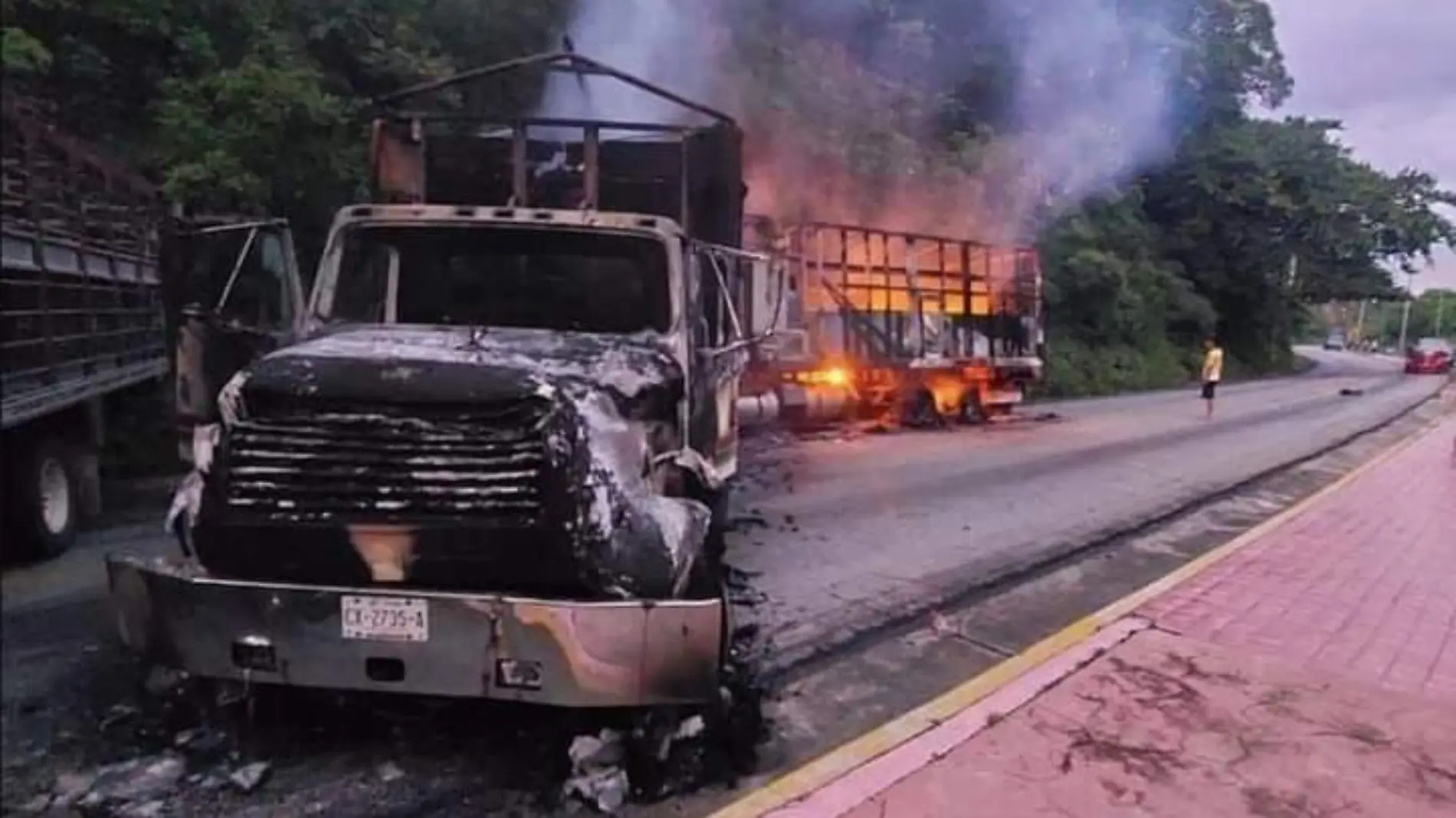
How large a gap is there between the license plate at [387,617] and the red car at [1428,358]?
2360 centimetres

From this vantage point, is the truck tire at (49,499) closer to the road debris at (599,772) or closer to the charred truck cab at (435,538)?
the charred truck cab at (435,538)

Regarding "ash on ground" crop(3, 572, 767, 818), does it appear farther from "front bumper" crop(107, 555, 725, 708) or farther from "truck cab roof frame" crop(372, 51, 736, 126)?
"truck cab roof frame" crop(372, 51, 736, 126)

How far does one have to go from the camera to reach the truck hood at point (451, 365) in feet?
13.3

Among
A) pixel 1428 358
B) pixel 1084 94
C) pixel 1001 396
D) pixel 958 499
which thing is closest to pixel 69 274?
pixel 958 499

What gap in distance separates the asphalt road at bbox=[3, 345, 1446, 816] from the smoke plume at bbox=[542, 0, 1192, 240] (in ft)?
20.9

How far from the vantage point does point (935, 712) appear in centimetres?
502

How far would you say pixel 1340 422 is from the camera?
19875 mm

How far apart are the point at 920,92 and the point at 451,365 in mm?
22452

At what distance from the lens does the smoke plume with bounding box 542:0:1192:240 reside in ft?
59.0

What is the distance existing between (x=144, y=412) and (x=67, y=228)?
4526mm

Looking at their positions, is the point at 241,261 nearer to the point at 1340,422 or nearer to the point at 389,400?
the point at 389,400

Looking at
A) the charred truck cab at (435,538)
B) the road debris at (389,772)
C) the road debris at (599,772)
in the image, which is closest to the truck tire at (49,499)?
the charred truck cab at (435,538)

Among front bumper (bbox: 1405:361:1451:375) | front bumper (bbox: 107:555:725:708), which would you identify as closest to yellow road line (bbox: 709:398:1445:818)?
front bumper (bbox: 107:555:725:708)

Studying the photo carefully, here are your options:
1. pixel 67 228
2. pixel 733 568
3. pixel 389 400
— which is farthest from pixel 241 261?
pixel 733 568
